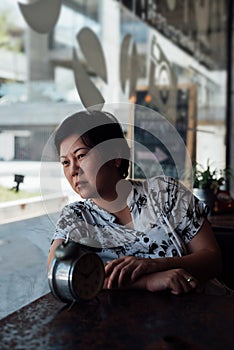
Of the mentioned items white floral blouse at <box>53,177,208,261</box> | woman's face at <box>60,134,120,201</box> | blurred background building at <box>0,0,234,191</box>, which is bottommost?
white floral blouse at <box>53,177,208,261</box>

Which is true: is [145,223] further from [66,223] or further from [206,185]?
[206,185]

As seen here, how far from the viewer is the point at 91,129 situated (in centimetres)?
149

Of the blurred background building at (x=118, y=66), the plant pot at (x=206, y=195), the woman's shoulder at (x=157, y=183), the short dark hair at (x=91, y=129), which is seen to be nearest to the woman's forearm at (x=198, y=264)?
the woman's shoulder at (x=157, y=183)

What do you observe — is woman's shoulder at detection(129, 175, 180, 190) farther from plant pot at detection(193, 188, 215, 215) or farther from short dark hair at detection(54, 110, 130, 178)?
plant pot at detection(193, 188, 215, 215)

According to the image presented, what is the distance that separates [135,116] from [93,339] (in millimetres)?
2528

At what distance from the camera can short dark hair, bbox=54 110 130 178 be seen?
1480mm

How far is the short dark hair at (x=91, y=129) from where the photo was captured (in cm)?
148

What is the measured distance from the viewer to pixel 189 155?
4020mm

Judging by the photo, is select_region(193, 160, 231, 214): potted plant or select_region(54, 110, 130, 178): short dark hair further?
select_region(193, 160, 231, 214): potted plant

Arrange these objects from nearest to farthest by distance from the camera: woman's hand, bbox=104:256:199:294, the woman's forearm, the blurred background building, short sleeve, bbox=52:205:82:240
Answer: woman's hand, bbox=104:256:199:294 → the woman's forearm → short sleeve, bbox=52:205:82:240 → the blurred background building

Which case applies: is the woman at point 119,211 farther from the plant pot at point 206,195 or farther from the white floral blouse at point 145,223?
the plant pot at point 206,195

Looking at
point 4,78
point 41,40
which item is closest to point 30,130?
point 4,78

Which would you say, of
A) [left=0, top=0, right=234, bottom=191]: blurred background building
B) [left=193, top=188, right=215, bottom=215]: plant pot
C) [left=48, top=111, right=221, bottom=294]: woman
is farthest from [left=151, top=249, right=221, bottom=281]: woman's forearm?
[left=193, top=188, right=215, bottom=215]: plant pot

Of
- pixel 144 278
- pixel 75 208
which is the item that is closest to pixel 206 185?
pixel 75 208
